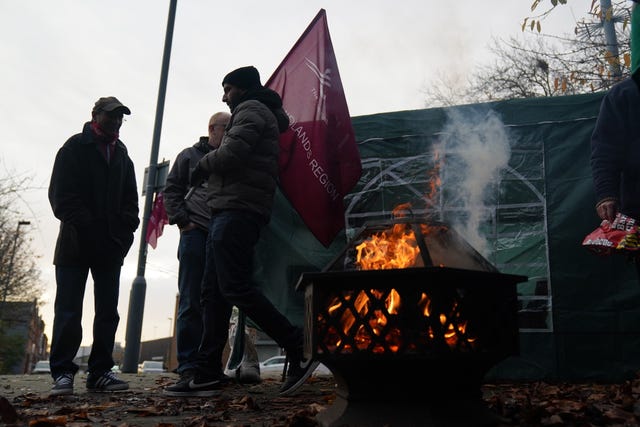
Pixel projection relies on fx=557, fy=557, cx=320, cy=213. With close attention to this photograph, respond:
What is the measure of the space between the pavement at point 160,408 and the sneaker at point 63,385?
71 millimetres

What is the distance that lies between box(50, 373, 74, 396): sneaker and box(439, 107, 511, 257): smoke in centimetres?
390

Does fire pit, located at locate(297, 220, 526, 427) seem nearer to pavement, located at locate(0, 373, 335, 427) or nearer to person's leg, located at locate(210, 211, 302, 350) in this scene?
pavement, located at locate(0, 373, 335, 427)

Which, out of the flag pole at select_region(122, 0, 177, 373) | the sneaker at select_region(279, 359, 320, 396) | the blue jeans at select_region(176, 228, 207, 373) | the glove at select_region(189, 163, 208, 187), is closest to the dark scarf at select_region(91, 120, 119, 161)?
the blue jeans at select_region(176, 228, 207, 373)

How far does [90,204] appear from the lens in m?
5.01

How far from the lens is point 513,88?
82.0 ft

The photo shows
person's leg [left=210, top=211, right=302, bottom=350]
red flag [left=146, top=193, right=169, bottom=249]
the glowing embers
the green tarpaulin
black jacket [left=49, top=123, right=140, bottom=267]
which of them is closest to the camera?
the glowing embers

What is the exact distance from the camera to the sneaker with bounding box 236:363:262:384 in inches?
217

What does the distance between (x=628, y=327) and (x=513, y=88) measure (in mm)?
21621

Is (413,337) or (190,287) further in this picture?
(190,287)

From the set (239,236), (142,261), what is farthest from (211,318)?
(142,261)

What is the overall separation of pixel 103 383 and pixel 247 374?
1352 millimetres

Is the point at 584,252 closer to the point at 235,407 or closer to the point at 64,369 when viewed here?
the point at 235,407

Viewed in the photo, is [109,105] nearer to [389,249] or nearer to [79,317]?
[79,317]

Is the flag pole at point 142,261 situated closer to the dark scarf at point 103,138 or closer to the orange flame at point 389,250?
the dark scarf at point 103,138
